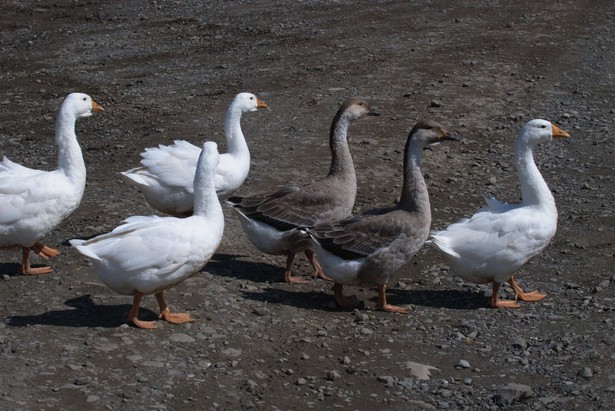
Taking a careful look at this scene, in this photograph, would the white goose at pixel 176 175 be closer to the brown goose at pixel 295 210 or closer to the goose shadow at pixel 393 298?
the brown goose at pixel 295 210

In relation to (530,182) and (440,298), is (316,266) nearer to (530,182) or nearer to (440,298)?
(440,298)

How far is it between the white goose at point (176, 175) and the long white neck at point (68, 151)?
0.62 meters

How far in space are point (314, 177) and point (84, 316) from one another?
14.0 feet

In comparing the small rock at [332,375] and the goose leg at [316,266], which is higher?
the small rock at [332,375]

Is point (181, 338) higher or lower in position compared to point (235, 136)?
lower

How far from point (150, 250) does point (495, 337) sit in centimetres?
294

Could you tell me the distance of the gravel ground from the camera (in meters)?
7.81

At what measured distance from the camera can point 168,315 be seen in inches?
339

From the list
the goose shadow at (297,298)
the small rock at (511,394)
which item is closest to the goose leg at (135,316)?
the goose shadow at (297,298)

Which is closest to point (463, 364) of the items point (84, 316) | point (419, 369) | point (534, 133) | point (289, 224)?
point (419, 369)

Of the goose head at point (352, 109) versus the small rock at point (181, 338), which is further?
the goose head at point (352, 109)

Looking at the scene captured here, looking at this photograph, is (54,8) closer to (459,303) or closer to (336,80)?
(336,80)

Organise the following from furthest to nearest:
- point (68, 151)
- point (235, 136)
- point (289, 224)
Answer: point (235, 136) < point (68, 151) < point (289, 224)

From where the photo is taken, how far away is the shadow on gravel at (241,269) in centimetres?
985
